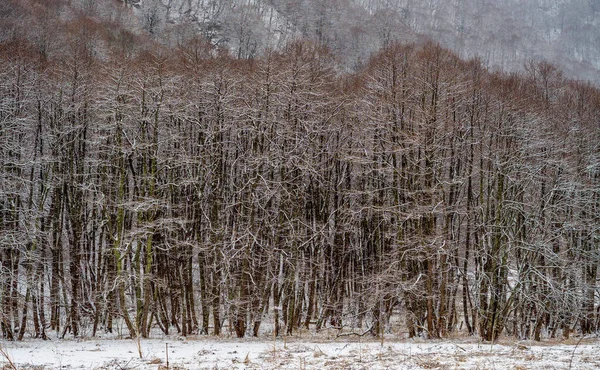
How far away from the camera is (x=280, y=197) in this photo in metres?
19.7

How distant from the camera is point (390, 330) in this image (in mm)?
21312

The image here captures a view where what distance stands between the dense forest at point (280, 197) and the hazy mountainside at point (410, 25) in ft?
107

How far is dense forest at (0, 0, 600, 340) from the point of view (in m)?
19.2

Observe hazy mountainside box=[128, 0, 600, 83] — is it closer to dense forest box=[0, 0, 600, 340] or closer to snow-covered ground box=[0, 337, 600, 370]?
dense forest box=[0, 0, 600, 340]

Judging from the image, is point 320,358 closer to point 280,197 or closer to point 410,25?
point 280,197

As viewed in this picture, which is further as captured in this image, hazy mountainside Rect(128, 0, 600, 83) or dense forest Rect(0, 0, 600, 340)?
hazy mountainside Rect(128, 0, 600, 83)

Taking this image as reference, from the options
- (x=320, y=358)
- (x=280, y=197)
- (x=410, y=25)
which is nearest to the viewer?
(x=320, y=358)

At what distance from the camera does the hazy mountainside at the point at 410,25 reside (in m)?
70.6

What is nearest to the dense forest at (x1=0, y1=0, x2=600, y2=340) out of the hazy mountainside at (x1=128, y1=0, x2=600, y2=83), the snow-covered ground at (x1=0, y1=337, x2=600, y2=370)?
the snow-covered ground at (x1=0, y1=337, x2=600, y2=370)

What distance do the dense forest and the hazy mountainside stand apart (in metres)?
32.7

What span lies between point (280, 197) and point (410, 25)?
9132cm

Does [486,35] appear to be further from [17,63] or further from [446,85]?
[17,63]

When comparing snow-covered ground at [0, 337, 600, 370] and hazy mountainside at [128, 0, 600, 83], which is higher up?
hazy mountainside at [128, 0, 600, 83]

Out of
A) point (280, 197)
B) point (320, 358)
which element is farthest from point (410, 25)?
point (320, 358)
